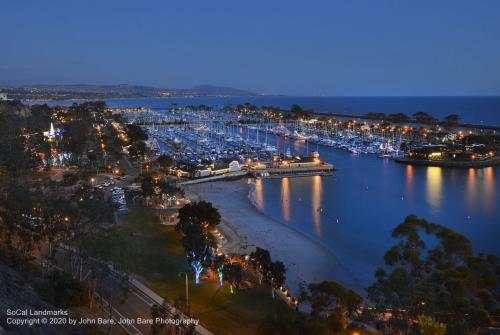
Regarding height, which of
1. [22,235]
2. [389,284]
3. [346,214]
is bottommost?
[346,214]

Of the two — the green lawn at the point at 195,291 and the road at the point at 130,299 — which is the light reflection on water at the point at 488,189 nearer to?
the green lawn at the point at 195,291

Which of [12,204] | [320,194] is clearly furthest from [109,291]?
[320,194]

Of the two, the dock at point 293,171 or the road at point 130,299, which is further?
the dock at point 293,171

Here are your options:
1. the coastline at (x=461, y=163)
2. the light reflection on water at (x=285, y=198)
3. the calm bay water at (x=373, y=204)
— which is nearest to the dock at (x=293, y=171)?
the calm bay water at (x=373, y=204)

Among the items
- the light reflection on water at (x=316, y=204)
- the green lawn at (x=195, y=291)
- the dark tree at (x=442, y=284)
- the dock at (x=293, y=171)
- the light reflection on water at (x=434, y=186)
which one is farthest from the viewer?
the dock at (x=293, y=171)

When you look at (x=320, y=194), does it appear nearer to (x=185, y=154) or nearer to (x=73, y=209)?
(x=185, y=154)

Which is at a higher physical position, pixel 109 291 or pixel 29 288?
pixel 29 288

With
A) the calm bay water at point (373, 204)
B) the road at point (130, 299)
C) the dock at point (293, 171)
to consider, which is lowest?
the calm bay water at point (373, 204)
